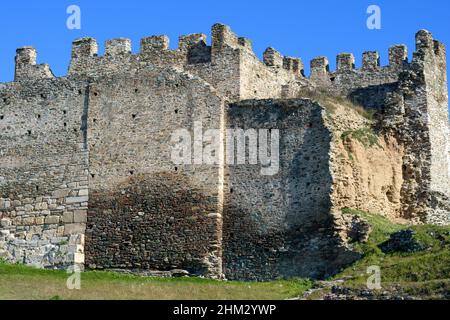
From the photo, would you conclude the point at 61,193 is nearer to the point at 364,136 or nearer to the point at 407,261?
the point at 364,136

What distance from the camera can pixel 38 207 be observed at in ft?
98.5

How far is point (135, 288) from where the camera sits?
23.5 m

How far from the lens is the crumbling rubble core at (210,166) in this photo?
26438 millimetres

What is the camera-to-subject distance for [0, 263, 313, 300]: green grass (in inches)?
880

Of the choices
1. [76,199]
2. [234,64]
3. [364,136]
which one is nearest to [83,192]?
[76,199]

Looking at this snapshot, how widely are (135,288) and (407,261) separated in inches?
247

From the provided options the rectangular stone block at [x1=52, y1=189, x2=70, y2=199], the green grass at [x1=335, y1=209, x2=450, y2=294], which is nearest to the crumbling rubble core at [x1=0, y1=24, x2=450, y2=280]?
the rectangular stone block at [x1=52, y1=189, x2=70, y2=199]

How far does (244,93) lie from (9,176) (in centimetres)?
762

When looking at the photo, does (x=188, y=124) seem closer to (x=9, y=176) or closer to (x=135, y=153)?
(x=135, y=153)

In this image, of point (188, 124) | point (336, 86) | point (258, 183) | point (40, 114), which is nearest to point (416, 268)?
point (258, 183)

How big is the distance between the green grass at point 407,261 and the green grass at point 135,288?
144 cm

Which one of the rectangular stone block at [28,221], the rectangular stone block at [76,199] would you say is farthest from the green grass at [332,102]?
the rectangular stone block at [28,221]

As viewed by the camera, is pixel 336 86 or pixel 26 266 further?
pixel 336 86

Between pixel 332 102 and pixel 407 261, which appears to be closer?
pixel 407 261
